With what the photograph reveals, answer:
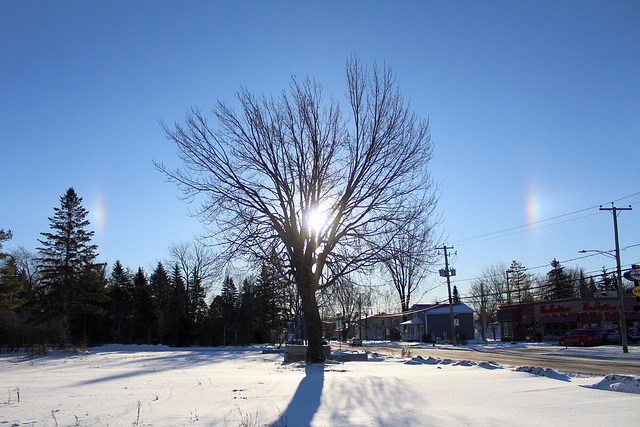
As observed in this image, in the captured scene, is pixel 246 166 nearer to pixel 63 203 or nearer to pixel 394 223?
pixel 394 223

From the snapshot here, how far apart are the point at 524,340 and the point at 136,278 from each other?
161 feet

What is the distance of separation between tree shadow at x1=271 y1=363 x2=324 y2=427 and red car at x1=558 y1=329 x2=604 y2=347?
34160 mm

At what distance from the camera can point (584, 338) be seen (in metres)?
37.0

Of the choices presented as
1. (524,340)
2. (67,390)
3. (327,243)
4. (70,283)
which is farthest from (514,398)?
(524,340)

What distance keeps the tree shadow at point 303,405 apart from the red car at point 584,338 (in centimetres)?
3416

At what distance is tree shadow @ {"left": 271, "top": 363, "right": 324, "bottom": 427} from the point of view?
6406 mm

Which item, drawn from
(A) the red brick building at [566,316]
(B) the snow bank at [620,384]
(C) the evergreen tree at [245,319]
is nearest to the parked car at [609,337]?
(A) the red brick building at [566,316]

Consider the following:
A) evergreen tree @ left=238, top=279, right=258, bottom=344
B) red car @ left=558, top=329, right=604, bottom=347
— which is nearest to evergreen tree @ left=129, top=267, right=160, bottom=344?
evergreen tree @ left=238, top=279, right=258, bottom=344

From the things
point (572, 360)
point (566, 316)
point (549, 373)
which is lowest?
point (572, 360)

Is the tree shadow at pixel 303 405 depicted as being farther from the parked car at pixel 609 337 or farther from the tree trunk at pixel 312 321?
the parked car at pixel 609 337

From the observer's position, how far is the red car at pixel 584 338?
1453 inches

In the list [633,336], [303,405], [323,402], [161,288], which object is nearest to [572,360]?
[323,402]

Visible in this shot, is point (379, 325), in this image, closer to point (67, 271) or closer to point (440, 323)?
point (440, 323)

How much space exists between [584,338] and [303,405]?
37.0 meters
